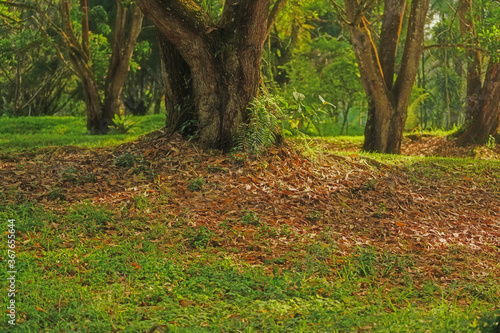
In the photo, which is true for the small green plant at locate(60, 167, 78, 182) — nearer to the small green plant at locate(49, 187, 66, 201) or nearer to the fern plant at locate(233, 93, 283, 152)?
the small green plant at locate(49, 187, 66, 201)

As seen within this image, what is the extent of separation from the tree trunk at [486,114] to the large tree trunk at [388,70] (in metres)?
A: 3.22

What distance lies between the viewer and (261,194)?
725 cm

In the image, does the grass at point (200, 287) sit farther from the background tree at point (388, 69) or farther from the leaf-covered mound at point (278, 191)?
the background tree at point (388, 69)

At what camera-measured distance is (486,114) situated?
14.4 metres

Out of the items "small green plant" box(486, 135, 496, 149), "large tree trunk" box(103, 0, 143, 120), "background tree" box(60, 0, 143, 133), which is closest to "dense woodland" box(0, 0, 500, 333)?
"small green plant" box(486, 135, 496, 149)

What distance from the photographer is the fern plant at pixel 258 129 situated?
805 cm

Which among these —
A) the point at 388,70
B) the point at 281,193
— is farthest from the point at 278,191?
the point at 388,70

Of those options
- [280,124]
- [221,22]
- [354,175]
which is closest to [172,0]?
[221,22]

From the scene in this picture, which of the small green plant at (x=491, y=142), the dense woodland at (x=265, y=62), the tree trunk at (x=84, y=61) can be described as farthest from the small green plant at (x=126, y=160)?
the small green plant at (x=491, y=142)

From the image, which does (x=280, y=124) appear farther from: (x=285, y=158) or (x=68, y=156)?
(x=68, y=156)

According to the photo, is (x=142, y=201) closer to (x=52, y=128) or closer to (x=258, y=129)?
(x=258, y=129)

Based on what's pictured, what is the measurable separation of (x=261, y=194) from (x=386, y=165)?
2.93 meters

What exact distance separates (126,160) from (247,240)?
2653mm

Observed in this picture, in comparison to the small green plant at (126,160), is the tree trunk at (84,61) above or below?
above
